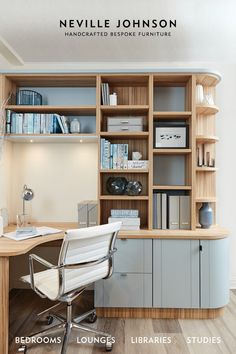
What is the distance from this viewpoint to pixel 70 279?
1888mm

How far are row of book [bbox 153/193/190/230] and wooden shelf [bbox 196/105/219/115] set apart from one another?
894 millimetres

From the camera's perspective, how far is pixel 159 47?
276 centimetres

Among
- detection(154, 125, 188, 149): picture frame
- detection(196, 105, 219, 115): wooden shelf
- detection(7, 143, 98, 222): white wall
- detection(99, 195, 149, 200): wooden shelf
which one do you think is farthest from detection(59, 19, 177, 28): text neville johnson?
detection(99, 195, 149, 200): wooden shelf

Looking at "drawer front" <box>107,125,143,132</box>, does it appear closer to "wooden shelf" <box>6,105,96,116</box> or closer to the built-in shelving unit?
the built-in shelving unit

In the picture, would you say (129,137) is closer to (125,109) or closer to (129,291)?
(125,109)

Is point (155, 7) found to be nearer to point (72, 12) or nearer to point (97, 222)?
point (72, 12)

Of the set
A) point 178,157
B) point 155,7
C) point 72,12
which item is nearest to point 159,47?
point 155,7

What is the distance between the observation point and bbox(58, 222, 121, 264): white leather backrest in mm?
1766

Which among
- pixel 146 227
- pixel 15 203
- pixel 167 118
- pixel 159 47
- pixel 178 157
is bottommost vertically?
pixel 146 227

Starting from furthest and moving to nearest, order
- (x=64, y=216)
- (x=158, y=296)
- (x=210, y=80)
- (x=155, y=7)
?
(x=64, y=216) < (x=210, y=80) < (x=158, y=296) < (x=155, y=7)

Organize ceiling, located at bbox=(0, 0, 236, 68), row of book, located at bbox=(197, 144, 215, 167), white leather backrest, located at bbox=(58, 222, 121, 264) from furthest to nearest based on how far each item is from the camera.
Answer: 1. row of book, located at bbox=(197, 144, 215, 167)
2. ceiling, located at bbox=(0, 0, 236, 68)
3. white leather backrest, located at bbox=(58, 222, 121, 264)

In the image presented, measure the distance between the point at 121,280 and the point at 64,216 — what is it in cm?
97

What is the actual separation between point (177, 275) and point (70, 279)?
1025 mm

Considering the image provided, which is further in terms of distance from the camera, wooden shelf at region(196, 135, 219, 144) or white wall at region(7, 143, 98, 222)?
white wall at region(7, 143, 98, 222)
